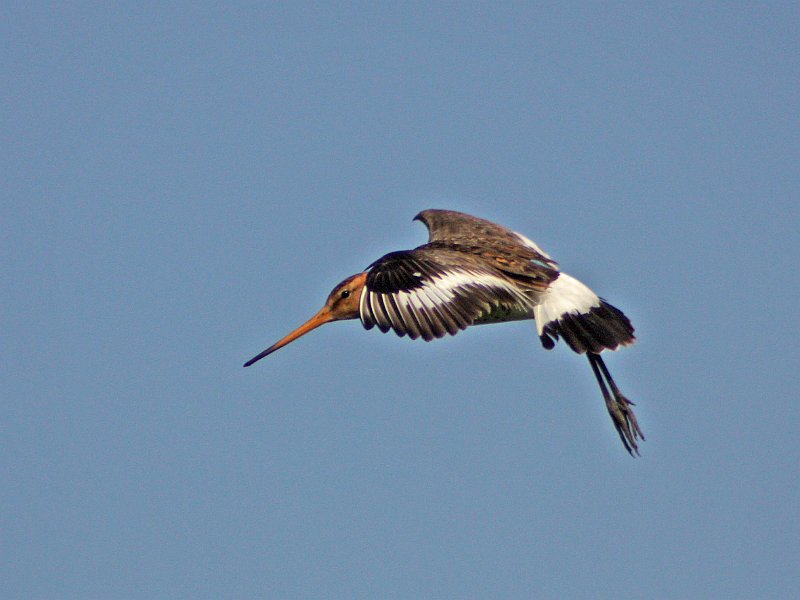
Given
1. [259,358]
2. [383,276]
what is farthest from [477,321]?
[259,358]

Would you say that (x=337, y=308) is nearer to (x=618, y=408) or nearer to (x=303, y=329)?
(x=303, y=329)

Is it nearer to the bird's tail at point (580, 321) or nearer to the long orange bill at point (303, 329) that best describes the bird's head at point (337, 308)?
the long orange bill at point (303, 329)

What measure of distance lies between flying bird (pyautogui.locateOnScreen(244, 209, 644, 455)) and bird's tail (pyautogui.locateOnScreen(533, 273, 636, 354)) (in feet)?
0.03

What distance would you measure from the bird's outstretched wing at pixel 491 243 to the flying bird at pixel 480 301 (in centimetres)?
2

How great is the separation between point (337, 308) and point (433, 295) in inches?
63.2

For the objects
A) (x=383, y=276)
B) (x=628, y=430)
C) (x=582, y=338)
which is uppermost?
(x=383, y=276)

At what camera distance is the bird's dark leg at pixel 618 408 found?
49.4ft

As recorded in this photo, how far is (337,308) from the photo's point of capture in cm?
1447

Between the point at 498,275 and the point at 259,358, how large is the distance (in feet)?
8.83

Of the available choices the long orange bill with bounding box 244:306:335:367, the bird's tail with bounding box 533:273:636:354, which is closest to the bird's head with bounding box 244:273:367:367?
the long orange bill with bounding box 244:306:335:367

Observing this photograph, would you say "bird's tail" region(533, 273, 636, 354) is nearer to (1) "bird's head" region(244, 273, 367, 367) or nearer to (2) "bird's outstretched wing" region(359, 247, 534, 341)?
(2) "bird's outstretched wing" region(359, 247, 534, 341)

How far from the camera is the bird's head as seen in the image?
46.9 ft

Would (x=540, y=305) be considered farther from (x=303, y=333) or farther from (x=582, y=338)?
(x=303, y=333)

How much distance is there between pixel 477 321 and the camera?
1445 centimetres
